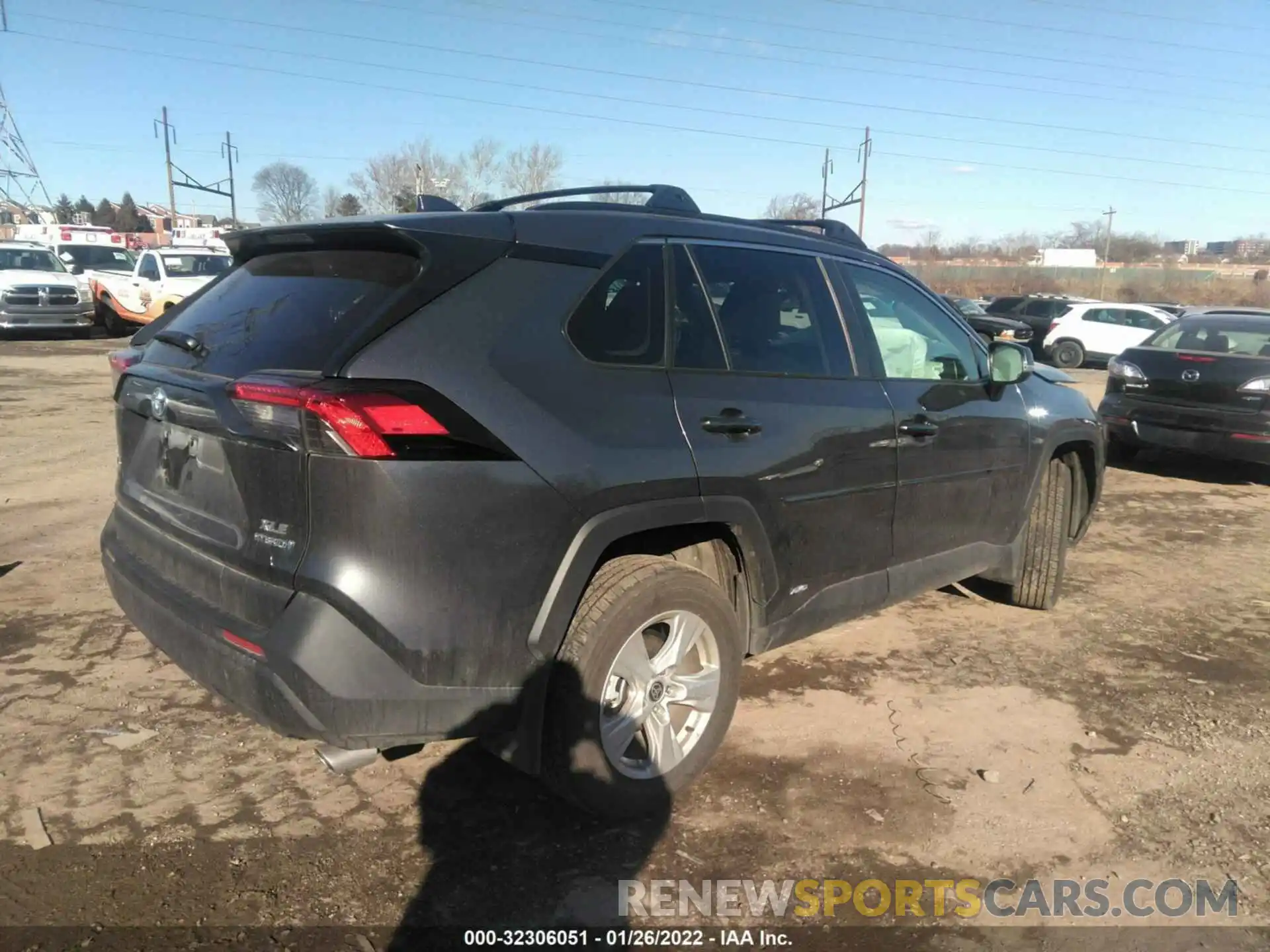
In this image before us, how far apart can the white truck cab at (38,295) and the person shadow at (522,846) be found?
1943 cm

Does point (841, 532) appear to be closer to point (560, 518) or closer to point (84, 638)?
point (560, 518)

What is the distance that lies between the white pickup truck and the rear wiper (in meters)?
16.8

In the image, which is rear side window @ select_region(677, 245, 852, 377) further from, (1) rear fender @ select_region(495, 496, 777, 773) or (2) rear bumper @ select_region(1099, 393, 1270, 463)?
(2) rear bumper @ select_region(1099, 393, 1270, 463)

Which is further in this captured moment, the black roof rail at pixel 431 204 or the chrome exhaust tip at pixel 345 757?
the black roof rail at pixel 431 204

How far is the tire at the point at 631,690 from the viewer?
2.64 metres

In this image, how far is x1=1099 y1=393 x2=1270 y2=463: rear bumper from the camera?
771cm

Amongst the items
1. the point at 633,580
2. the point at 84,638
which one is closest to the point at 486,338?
the point at 633,580

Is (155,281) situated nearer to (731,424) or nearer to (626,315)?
(626,315)

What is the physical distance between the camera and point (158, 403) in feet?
9.17

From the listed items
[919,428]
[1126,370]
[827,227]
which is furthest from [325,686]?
[1126,370]

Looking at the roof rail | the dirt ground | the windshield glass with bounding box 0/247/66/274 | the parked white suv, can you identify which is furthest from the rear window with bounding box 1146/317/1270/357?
the windshield glass with bounding box 0/247/66/274

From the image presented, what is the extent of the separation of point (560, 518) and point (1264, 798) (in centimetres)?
263

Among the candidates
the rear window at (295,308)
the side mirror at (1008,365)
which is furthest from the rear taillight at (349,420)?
the side mirror at (1008,365)

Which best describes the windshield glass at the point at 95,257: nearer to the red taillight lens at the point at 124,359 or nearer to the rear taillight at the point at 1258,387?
the red taillight lens at the point at 124,359
